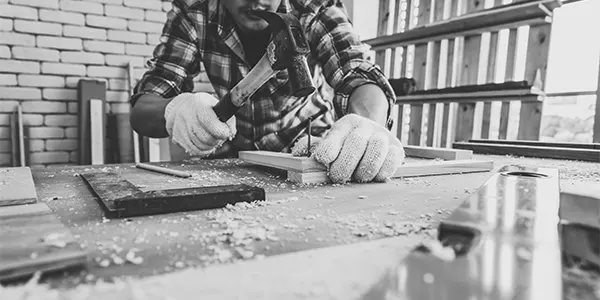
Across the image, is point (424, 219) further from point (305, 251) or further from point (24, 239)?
point (24, 239)

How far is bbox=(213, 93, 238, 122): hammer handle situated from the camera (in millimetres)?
1162

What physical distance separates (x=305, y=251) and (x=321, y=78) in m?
1.65

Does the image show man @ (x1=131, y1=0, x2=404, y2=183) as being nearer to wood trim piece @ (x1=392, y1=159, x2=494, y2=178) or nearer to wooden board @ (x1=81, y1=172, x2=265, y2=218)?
wood trim piece @ (x1=392, y1=159, x2=494, y2=178)

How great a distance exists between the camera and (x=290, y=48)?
36.9 inches

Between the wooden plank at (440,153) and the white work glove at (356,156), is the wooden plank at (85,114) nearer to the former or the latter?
the wooden plank at (440,153)

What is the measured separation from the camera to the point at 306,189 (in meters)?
0.93

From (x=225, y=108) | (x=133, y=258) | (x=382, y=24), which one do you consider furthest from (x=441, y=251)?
(x=382, y=24)

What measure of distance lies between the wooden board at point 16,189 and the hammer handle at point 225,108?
51 centimetres

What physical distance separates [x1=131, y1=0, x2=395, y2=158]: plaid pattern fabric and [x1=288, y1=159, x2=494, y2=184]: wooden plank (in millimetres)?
509

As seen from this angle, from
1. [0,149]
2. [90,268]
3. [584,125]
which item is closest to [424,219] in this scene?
[90,268]

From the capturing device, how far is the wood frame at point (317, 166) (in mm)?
995

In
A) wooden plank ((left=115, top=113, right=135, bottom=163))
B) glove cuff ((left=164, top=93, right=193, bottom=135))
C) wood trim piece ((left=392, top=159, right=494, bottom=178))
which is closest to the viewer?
wood trim piece ((left=392, top=159, right=494, bottom=178))

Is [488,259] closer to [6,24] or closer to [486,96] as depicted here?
[486,96]

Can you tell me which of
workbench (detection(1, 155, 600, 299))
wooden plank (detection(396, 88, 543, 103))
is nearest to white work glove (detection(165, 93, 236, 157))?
workbench (detection(1, 155, 600, 299))
